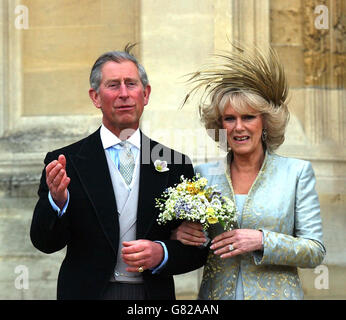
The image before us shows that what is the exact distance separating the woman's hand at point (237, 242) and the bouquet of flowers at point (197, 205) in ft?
0.16

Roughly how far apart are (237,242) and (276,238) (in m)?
0.16

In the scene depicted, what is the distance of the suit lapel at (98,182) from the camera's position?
380cm

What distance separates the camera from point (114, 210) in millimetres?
3822

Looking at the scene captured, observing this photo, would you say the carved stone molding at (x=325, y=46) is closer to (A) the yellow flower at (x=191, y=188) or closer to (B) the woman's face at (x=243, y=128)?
(B) the woman's face at (x=243, y=128)

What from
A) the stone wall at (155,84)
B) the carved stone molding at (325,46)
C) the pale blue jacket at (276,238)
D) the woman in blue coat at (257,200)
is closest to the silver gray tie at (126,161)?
the woman in blue coat at (257,200)

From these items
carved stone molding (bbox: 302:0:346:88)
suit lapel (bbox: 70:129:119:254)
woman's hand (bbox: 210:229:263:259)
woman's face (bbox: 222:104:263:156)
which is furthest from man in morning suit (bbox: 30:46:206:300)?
carved stone molding (bbox: 302:0:346:88)

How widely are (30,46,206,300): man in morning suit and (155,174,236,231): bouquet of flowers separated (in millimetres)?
98

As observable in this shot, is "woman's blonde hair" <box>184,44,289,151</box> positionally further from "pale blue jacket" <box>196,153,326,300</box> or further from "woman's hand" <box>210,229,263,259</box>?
"woman's hand" <box>210,229,263,259</box>
